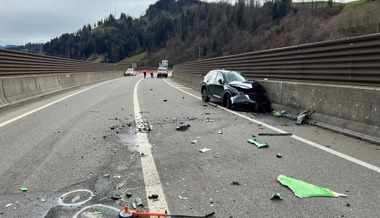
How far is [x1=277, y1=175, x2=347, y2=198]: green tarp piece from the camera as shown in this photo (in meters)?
3.62

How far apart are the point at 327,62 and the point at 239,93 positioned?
3.33m

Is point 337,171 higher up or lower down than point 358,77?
lower down

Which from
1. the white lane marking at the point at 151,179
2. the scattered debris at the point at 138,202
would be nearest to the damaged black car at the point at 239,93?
the white lane marking at the point at 151,179

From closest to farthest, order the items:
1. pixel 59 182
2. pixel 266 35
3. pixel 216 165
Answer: pixel 59 182 < pixel 216 165 < pixel 266 35

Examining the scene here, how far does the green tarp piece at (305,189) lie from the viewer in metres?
3.62

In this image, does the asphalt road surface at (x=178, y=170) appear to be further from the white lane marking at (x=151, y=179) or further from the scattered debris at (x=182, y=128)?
the scattered debris at (x=182, y=128)

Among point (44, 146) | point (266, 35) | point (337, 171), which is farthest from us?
point (266, 35)

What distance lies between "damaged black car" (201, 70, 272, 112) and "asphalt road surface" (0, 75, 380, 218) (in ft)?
8.83

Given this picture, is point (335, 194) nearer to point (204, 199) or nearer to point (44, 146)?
point (204, 199)

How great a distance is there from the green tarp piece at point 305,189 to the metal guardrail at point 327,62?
4.47 metres

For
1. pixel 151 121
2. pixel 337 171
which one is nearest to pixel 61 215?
pixel 337 171

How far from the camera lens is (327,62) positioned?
878 cm

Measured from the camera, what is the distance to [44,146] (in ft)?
19.0

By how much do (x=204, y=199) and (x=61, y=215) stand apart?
66.2 inches
